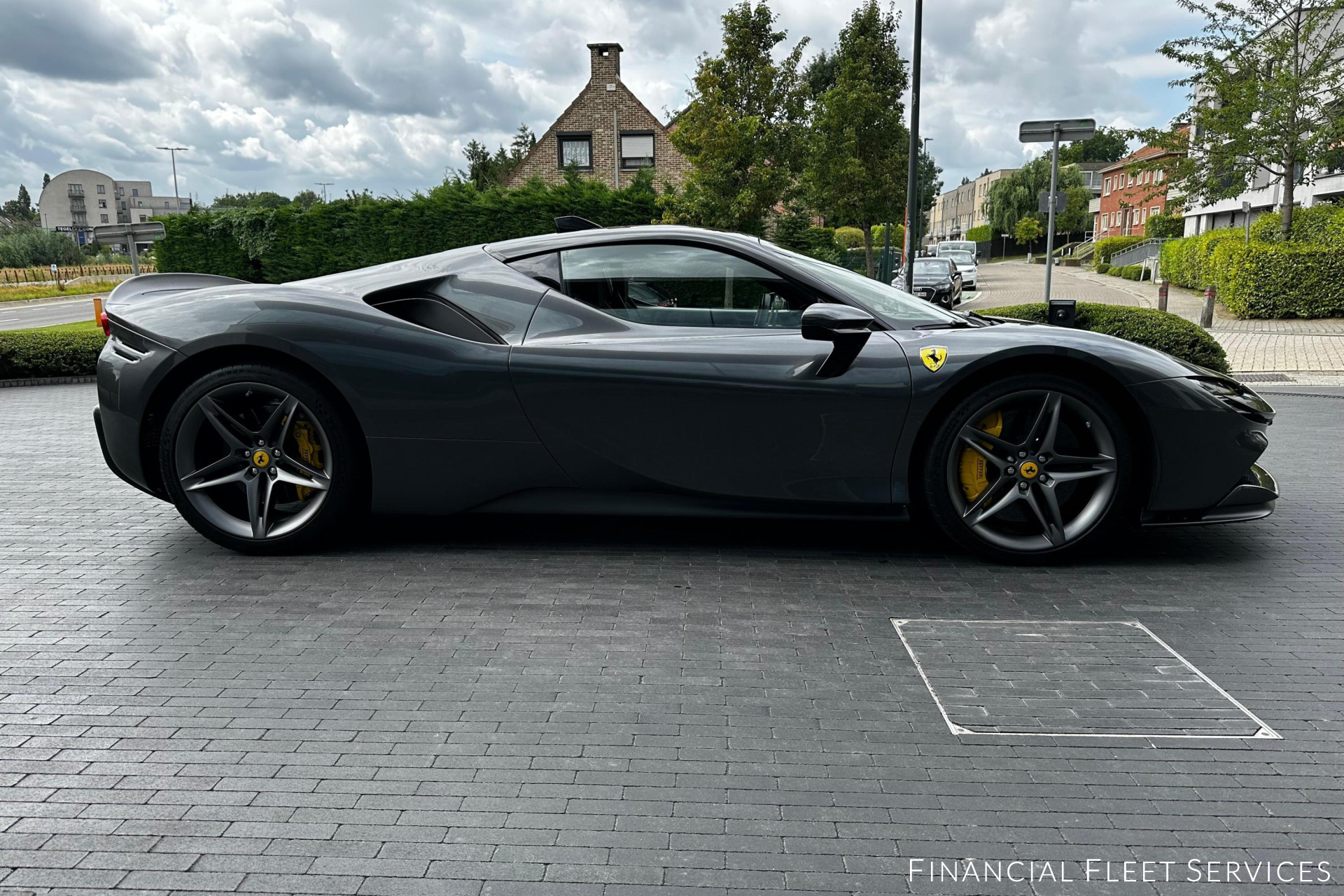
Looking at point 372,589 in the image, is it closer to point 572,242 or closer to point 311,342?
point 311,342

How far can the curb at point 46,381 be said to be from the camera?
1271cm

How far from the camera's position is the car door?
4.01 meters

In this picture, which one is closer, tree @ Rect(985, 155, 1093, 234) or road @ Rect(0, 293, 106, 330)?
road @ Rect(0, 293, 106, 330)

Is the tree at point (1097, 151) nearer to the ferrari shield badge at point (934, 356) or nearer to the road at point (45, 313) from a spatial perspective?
the road at point (45, 313)

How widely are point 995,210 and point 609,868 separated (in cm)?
9673

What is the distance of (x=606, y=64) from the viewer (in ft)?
139

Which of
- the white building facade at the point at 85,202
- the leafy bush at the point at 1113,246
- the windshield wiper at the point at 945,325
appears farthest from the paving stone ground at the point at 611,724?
the white building facade at the point at 85,202

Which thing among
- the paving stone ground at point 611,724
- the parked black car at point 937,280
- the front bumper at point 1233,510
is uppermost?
the parked black car at point 937,280

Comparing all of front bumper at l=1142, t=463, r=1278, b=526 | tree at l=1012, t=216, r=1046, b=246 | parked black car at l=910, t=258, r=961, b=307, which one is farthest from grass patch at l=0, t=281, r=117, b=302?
tree at l=1012, t=216, r=1046, b=246

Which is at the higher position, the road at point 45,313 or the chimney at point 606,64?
the chimney at point 606,64

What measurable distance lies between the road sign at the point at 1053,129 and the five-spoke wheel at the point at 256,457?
1140 cm

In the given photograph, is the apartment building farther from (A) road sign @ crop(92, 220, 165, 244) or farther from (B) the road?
(A) road sign @ crop(92, 220, 165, 244)

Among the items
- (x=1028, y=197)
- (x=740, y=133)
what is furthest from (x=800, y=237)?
(x=1028, y=197)

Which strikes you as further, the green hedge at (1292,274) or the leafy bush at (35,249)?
the leafy bush at (35,249)
